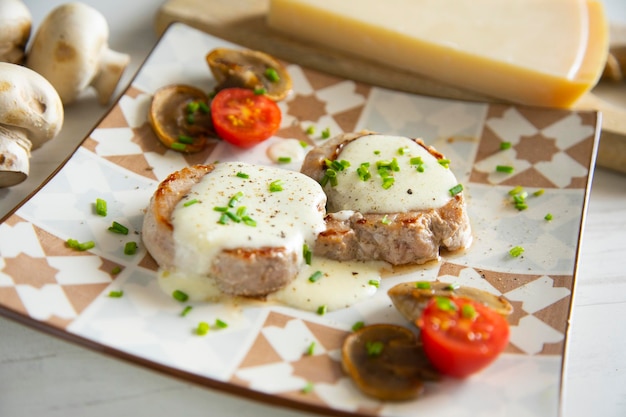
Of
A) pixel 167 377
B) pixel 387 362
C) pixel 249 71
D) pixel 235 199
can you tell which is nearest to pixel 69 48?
pixel 249 71

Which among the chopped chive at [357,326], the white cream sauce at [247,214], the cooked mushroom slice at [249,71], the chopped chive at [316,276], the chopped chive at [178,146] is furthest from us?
the cooked mushroom slice at [249,71]

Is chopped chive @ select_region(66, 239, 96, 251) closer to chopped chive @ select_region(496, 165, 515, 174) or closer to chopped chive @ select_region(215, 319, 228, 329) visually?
chopped chive @ select_region(215, 319, 228, 329)

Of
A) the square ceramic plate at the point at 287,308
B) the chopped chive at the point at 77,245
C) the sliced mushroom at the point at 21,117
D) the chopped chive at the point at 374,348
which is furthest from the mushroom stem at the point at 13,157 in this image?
the chopped chive at the point at 374,348

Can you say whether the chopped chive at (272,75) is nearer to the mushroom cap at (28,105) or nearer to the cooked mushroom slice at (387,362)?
the mushroom cap at (28,105)

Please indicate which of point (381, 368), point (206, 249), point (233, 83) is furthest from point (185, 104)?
point (381, 368)

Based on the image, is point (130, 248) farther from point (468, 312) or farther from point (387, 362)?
point (468, 312)

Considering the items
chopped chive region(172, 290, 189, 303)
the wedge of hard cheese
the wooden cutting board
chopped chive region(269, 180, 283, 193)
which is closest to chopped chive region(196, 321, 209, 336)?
chopped chive region(172, 290, 189, 303)
